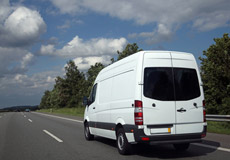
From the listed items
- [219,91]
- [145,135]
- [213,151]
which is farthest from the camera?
[219,91]

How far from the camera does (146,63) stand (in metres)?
6.18

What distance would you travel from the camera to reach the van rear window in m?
6.10

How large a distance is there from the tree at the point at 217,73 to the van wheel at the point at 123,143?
19.3m

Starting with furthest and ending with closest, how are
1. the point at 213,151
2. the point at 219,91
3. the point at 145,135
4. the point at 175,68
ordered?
the point at 219,91, the point at 213,151, the point at 175,68, the point at 145,135

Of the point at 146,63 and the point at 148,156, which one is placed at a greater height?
the point at 146,63

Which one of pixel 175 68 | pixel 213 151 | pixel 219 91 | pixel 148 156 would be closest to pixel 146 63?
pixel 175 68

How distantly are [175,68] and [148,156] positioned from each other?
218 cm

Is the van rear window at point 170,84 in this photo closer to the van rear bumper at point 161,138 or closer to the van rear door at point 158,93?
the van rear door at point 158,93

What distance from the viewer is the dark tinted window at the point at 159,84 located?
608 centimetres

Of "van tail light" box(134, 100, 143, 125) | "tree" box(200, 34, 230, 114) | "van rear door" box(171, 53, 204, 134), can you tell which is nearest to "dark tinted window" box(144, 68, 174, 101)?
"van rear door" box(171, 53, 204, 134)

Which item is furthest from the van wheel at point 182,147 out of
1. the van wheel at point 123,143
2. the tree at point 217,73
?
the tree at point 217,73

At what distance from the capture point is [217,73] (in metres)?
24.3

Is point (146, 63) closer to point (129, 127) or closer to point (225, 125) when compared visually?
point (129, 127)

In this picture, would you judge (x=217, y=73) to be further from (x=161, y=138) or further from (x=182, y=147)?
(x=161, y=138)
